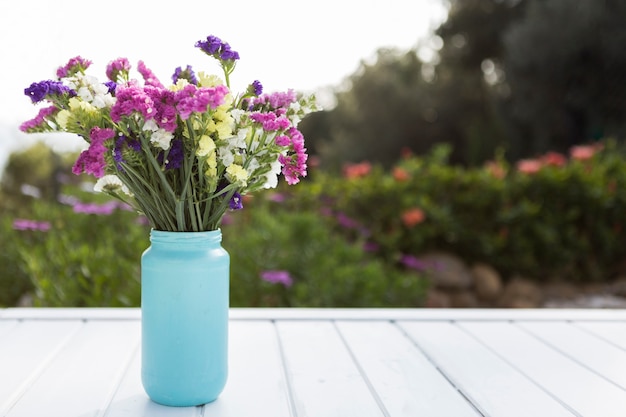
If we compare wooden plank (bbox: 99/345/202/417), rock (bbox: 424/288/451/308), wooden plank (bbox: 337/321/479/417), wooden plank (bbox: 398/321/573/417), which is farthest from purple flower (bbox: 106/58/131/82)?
rock (bbox: 424/288/451/308)

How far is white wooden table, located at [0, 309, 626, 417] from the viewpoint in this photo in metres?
1.18

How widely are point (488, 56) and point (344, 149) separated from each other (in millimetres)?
3873

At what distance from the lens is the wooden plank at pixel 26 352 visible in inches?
48.5

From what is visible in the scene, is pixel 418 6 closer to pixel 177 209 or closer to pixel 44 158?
pixel 44 158

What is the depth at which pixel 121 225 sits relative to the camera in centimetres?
418

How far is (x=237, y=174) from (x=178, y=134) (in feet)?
0.41

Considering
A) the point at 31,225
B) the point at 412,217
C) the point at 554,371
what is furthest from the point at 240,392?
the point at 412,217

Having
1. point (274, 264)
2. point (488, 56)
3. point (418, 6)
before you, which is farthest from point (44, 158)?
point (488, 56)

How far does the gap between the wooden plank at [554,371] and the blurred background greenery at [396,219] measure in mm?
1708

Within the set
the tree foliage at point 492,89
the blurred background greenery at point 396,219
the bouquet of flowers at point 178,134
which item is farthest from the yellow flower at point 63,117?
the tree foliage at point 492,89

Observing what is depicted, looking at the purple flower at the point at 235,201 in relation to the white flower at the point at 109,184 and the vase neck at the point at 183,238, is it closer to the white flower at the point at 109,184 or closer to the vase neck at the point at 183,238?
the vase neck at the point at 183,238

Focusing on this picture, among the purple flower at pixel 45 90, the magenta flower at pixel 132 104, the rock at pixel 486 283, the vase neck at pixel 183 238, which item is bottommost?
the rock at pixel 486 283

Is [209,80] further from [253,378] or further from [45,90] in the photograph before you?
[253,378]

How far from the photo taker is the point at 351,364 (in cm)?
141
